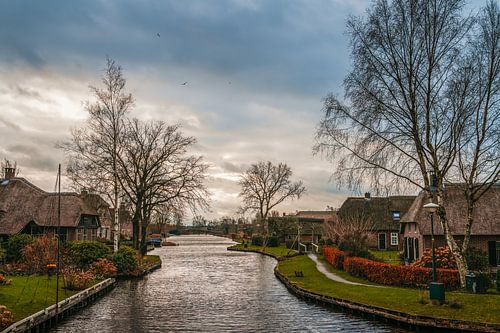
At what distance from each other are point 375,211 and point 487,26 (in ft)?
137

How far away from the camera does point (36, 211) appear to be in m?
48.2

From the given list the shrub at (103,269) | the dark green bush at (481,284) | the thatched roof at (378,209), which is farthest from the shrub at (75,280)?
the thatched roof at (378,209)

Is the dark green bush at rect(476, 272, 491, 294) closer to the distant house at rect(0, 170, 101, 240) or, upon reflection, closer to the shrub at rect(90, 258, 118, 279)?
the shrub at rect(90, 258, 118, 279)

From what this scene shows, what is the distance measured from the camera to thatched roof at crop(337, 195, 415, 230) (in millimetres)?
60969

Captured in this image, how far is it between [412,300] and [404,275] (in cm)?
533

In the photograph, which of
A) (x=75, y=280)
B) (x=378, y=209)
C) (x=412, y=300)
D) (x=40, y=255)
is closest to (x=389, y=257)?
(x=378, y=209)

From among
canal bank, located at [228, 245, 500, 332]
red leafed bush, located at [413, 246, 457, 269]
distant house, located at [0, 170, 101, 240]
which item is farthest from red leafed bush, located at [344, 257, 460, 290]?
distant house, located at [0, 170, 101, 240]

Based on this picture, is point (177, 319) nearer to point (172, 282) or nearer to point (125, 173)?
point (172, 282)

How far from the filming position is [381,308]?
20.2m

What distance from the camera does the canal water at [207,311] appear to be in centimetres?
1927

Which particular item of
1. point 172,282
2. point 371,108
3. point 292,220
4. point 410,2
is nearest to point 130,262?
point 172,282

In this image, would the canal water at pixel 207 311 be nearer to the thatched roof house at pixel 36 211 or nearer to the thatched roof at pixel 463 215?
the thatched roof at pixel 463 215

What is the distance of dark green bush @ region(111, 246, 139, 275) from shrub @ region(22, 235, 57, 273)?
18.1 ft

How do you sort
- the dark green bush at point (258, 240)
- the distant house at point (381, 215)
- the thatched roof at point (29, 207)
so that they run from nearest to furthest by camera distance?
the thatched roof at point (29, 207)
the distant house at point (381, 215)
the dark green bush at point (258, 240)
